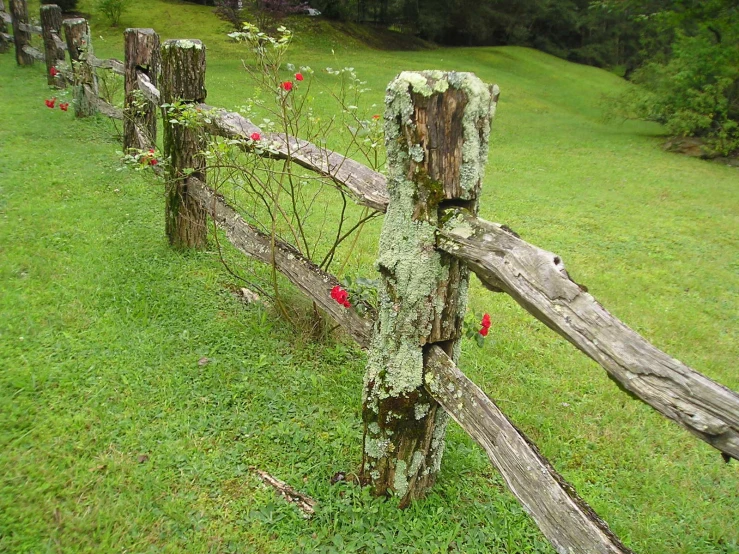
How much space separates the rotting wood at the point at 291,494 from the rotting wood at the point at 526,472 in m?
0.89

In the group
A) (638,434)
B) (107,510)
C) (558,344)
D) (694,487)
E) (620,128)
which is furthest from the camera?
(620,128)

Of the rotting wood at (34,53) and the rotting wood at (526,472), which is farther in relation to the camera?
the rotting wood at (34,53)

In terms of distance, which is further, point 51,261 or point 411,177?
point 51,261

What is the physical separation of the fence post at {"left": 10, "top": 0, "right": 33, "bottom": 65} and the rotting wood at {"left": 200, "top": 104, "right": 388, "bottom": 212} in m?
12.1

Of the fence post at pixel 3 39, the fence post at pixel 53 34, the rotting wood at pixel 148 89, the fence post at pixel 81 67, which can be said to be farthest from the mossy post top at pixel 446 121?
the fence post at pixel 3 39

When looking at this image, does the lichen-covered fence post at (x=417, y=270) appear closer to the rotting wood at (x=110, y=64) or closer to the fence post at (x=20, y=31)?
the rotting wood at (x=110, y=64)

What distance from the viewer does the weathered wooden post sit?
430 cm

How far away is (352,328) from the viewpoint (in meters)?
2.96

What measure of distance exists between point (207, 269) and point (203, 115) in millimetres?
1405

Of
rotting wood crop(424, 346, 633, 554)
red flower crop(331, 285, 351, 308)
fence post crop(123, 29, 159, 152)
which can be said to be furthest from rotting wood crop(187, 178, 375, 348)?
fence post crop(123, 29, 159, 152)

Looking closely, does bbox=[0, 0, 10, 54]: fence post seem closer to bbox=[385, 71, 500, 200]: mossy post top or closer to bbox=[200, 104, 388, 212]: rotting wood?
bbox=[200, 104, 388, 212]: rotting wood

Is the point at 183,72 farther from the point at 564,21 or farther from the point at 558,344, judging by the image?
the point at 564,21

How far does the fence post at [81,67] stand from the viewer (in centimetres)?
865

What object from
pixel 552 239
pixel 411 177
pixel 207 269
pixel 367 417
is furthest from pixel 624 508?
pixel 552 239
